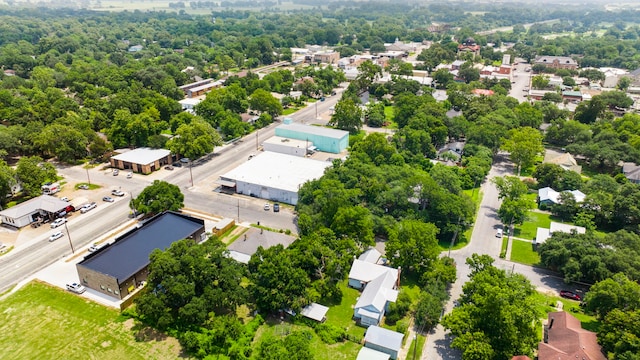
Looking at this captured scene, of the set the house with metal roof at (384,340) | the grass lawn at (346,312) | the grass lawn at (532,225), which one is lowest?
the grass lawn at (532,225)

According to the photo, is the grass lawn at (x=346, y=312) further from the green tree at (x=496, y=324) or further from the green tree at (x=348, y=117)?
the green tree at (x=348, y=117)

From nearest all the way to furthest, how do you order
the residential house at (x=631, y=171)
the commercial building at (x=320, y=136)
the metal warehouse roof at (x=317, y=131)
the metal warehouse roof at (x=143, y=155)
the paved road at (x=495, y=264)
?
the paved road at (x=495, y=264) < the residential house at (x=631, y=171) < the metal warehouse roof at (x=143, y=155) < the commercial building at (x=320, y=136) < the metal warehouse roof at (x=317, y=131)

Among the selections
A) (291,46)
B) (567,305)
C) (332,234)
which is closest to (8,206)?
(332,234)

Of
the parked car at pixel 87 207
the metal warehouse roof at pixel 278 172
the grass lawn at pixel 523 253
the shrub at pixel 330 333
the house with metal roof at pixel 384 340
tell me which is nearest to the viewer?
the house with metal roof at pixel 384 340

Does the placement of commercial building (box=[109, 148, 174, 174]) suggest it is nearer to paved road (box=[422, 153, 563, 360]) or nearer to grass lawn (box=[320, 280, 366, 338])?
grass lawn (box=[320, 280, 366, 338])

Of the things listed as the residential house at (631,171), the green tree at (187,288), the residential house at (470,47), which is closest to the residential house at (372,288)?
the green tree at (187,288)

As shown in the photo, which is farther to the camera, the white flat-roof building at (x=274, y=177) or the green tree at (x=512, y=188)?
the white flat-roof building at (x=274, y=177)

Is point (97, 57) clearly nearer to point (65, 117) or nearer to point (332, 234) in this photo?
point (65, 117)

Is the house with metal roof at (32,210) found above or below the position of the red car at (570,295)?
above
